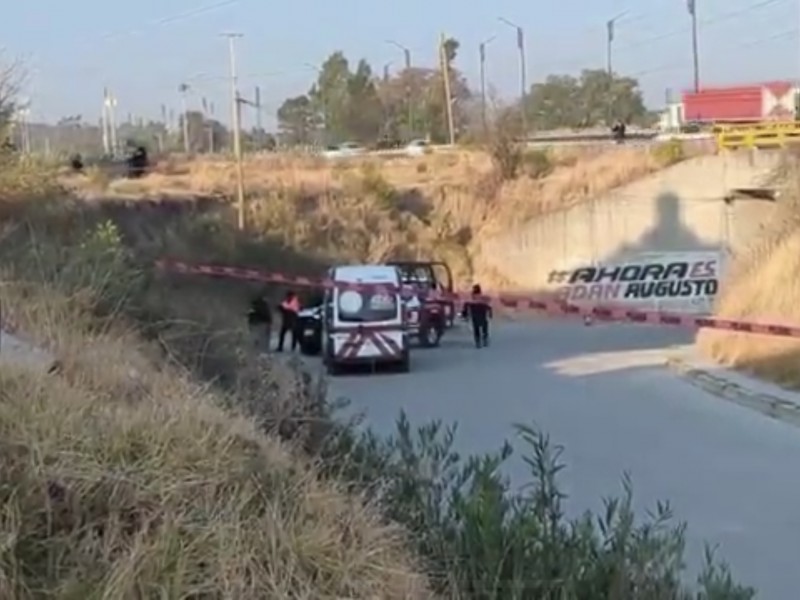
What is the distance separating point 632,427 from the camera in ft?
66.2

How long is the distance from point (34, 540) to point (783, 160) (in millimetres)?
44595

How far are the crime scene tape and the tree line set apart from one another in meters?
45.8

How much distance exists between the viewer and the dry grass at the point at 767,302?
24641 millimetres

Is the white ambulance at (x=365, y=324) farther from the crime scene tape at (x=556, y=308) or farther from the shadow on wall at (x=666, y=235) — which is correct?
the shadow on wall at (x=666, y=235)

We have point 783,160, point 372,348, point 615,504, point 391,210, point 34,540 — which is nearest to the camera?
point 34,540

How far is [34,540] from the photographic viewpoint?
14.0 feet

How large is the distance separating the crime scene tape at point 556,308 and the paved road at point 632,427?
42.7 inches

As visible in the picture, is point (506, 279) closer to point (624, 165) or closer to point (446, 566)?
point (624, 165)

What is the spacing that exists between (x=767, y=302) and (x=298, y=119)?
276ft

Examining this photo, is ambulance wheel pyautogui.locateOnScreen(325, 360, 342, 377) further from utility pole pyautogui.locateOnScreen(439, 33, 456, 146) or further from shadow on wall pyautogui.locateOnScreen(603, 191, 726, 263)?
utility pole pyautogui.locateOnScreen(439, 33, 456, 146)

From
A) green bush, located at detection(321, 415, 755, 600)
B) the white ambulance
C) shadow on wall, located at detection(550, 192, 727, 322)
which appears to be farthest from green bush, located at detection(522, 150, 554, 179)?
green bush, located at detection(321, 415, 755, 600)

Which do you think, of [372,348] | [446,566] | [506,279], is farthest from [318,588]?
[506,279]

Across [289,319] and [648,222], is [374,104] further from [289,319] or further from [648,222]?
[289,319]

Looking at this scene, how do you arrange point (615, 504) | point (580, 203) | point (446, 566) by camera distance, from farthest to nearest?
1. point (580, 203)
2. point (615, 504)
3. point (446, 566)
